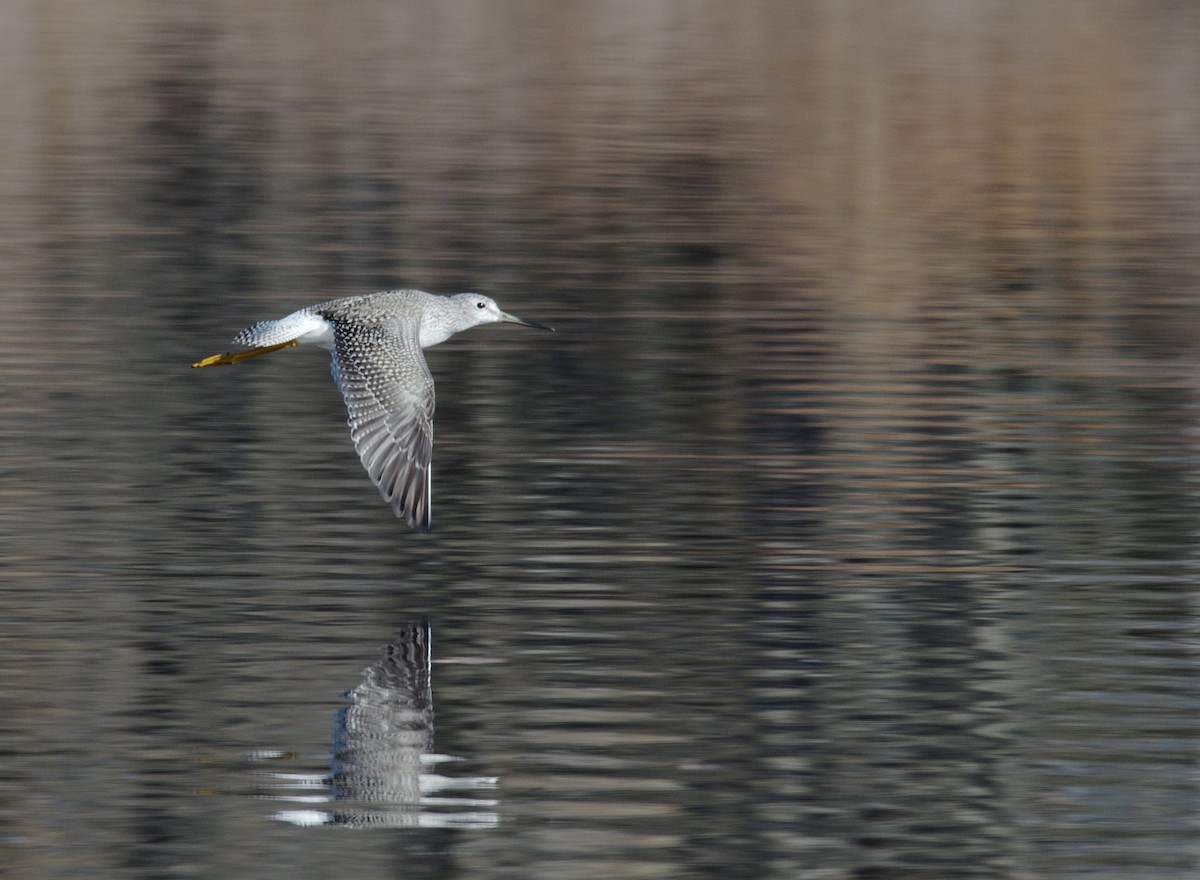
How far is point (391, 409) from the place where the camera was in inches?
356

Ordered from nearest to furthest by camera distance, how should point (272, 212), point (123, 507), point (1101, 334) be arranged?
point (123, 507) < point (1101, 334) < point (272, 212)

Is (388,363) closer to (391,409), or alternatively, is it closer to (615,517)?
(391,409)

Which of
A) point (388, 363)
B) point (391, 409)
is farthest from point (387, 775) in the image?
point (388, 363)

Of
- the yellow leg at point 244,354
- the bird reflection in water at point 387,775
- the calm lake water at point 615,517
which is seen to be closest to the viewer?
the bird reflection in water at point 387,775

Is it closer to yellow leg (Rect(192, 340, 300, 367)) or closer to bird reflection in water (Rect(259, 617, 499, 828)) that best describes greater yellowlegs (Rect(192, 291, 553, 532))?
yellow leg (Rect(192, 340, 300, 367))

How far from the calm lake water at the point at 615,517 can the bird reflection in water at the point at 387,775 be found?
0.7 inches

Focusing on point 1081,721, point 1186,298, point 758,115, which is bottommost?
point 1081,721

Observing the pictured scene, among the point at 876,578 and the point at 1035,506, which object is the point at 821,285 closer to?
the point at 1035,506

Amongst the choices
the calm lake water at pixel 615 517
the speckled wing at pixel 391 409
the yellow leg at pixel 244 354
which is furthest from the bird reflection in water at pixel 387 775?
the yellow leg at pixel 244 354

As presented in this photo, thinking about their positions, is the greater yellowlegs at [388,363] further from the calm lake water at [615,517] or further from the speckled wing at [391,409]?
the calm lake water at [615,517]

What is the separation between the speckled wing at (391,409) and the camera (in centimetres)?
866

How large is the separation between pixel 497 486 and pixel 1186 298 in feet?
21.3

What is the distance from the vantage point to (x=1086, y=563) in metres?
9.40

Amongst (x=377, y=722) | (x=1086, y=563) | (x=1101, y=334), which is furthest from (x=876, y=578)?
(x=1101, y=334)
